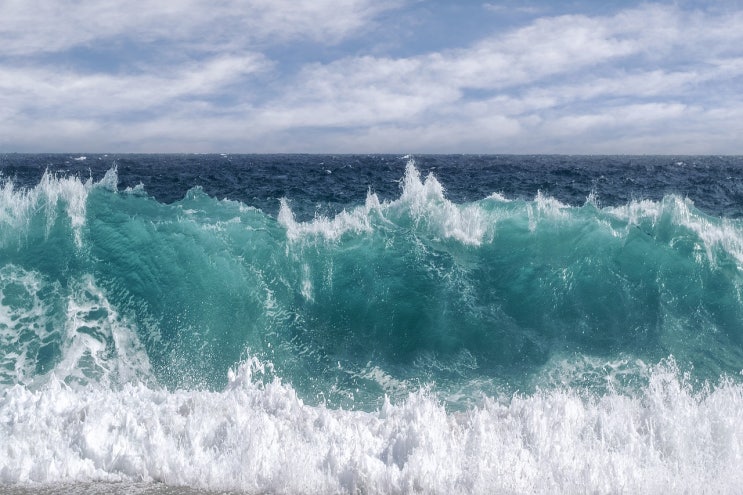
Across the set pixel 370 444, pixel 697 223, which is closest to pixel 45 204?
pixel 370 444

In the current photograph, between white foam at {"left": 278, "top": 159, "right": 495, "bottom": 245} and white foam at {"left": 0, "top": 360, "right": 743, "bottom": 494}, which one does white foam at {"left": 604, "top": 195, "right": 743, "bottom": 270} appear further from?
white foam at {"left": 0, "top": 360, "right": 743, "bottom": 494}

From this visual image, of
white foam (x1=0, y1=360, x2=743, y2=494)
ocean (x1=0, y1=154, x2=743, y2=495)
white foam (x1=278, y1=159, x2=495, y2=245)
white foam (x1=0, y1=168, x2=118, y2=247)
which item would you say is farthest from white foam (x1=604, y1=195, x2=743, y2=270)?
white foam (x1=0, y1=168, x2=118, y2=247)

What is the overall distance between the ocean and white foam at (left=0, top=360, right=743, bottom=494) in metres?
0.02

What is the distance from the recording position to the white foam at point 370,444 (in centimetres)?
462

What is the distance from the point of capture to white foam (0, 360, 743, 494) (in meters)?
4.62

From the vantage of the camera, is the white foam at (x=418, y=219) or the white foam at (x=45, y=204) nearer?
the white foam at (x=45, y=204)

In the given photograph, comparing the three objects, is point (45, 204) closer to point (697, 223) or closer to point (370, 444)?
point (370, 444)

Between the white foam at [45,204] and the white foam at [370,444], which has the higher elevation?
the white foam at [45,204]

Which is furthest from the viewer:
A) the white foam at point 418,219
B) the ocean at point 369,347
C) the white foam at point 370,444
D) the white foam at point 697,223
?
the white foam at point 418,219

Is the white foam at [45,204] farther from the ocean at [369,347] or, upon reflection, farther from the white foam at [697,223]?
the white foam at [697,223]

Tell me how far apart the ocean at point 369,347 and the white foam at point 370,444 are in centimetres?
2

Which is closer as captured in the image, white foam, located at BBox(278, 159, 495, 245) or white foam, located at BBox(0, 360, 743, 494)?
white foam, located at BBox(0, 360, 743, 494)

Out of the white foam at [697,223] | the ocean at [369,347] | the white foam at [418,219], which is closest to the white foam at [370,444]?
the ocean at [369,347]

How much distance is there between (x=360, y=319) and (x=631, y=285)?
193 inches
